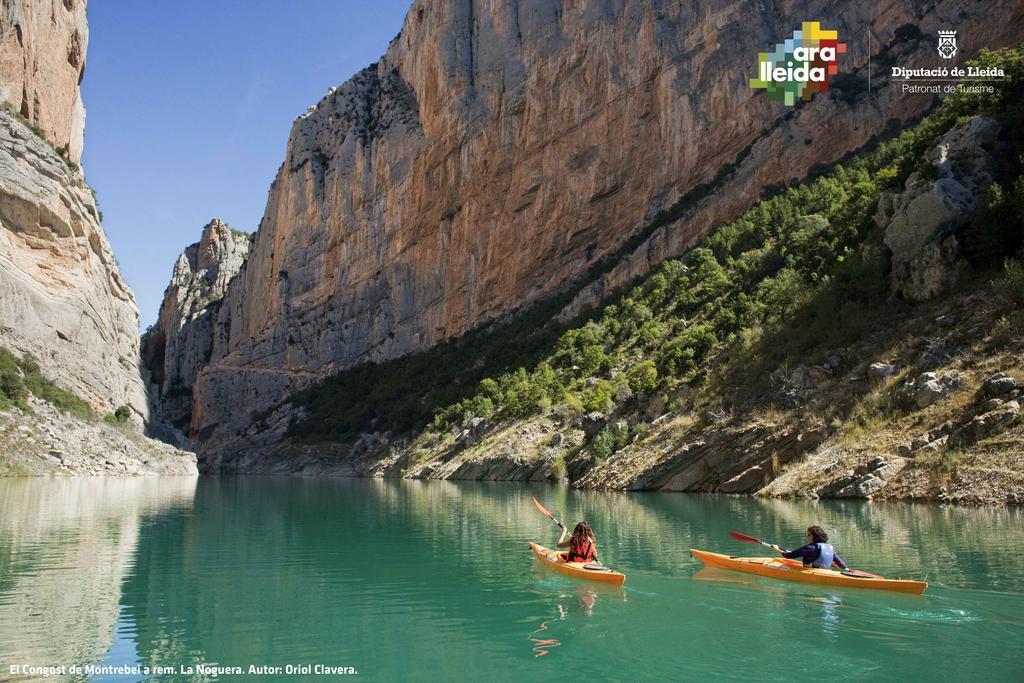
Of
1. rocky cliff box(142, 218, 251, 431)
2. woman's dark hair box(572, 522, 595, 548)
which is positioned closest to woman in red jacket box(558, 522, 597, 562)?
woman's dark hair box(572, 522, 595, 548)

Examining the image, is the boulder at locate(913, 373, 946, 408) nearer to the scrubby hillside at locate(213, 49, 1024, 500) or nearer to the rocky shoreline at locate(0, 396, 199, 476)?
the scrubby hillside at locate(213, 49, 1024, 500)

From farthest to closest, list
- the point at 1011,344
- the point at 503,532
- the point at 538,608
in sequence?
the point at 1011,344 < the point at 503,532 < the point at 538,608

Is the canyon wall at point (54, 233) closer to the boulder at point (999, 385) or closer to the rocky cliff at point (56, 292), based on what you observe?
the rocky cliff at point (56, 292)

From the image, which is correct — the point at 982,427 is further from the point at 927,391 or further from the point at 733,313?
the point at 733,313

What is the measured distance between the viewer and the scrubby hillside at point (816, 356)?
85.4 feet

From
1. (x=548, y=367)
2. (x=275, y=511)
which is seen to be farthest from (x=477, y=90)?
(x=275, y=511)

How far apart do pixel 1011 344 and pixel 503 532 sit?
18005 mm

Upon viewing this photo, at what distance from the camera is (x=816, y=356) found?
33.8 metres

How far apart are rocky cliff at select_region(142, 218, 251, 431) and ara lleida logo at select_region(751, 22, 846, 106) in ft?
293

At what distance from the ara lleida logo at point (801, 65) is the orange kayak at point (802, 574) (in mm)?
58882

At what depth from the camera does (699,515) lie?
956 inches

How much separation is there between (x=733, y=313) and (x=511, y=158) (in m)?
44.2

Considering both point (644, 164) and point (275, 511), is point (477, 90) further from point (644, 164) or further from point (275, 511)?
point (275, 511)

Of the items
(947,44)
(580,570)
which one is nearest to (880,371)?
(580,570)
